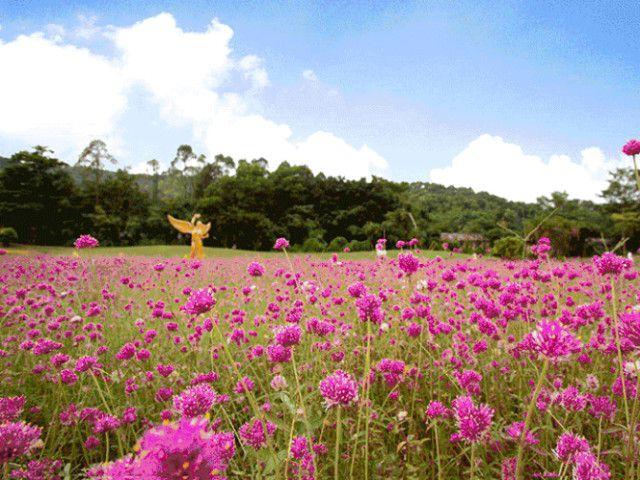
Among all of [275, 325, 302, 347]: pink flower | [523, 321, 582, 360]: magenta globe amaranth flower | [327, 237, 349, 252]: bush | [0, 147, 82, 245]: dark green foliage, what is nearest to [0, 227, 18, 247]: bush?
[0, 147, 82, 245]: dark green foliage

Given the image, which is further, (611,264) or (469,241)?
(469,241)

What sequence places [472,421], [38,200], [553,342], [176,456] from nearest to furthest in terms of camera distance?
[176,456] < [553,342] < [472,421] < [38,200]

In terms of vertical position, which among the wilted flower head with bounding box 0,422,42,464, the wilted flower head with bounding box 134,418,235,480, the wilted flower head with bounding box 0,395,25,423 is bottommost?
the wilted flower head with bounding box 0,395,25,423

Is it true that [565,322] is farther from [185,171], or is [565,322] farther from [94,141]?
Result: [185,171]

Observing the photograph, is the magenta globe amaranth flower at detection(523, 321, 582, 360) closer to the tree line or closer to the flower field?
the flower field

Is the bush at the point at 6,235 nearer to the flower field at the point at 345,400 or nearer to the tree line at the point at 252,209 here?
the tree line at the point at 252,209

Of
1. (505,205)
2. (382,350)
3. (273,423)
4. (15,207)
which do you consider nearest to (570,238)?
(382,350)

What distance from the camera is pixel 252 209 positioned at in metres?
42.9

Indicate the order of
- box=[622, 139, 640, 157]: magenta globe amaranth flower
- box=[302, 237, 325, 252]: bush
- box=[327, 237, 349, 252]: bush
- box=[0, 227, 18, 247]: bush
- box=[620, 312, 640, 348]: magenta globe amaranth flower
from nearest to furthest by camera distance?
box=[620, 312, 640, 348]: magenta globe amaranth flower < box=[622, 139, 640, 157]: magenta globe amaranth flower < box=[0, 227, 18, 247]: bush < box=[302, 237, 325, 252]: bush < box=[327, 237, 349, 252]: bush

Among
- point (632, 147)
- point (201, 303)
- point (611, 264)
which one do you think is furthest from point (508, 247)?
point (201, 303)

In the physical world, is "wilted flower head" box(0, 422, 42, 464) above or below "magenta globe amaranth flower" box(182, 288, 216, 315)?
below

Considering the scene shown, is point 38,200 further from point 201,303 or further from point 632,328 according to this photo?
point 632,328

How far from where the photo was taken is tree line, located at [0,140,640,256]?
36094mm

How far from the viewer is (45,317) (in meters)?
4.32
